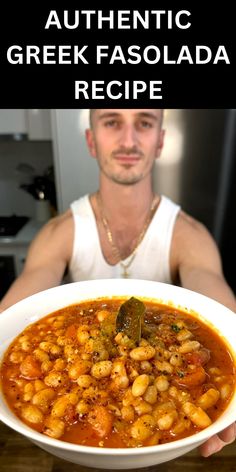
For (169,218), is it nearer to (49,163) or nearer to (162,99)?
(162,99)

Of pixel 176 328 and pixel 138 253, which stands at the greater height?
pixel 176 328

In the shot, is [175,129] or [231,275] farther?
[231,275]

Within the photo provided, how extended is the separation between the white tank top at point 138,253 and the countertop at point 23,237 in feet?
4.18

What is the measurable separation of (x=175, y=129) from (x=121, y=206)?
35.1 inches

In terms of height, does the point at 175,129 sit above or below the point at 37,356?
above

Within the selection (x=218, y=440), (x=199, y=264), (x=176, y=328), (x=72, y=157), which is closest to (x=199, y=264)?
(x=199, y=264)

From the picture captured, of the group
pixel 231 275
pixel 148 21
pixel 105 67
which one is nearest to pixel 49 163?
pixel 105 67

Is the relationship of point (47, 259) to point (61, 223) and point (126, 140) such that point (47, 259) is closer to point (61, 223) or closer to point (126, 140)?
point (61, 223)

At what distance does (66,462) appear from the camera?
1.21 meters

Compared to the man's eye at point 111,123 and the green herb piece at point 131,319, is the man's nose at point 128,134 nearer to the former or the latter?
→ the man's eye at point 111,123

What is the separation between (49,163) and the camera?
4.29m

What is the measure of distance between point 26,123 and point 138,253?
5.74ft

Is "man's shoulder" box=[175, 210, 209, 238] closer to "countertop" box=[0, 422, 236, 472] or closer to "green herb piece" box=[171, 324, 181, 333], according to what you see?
"green herb piece" box=[171, 324, 181, 333]

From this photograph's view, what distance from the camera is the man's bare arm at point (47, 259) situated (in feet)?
6.28
